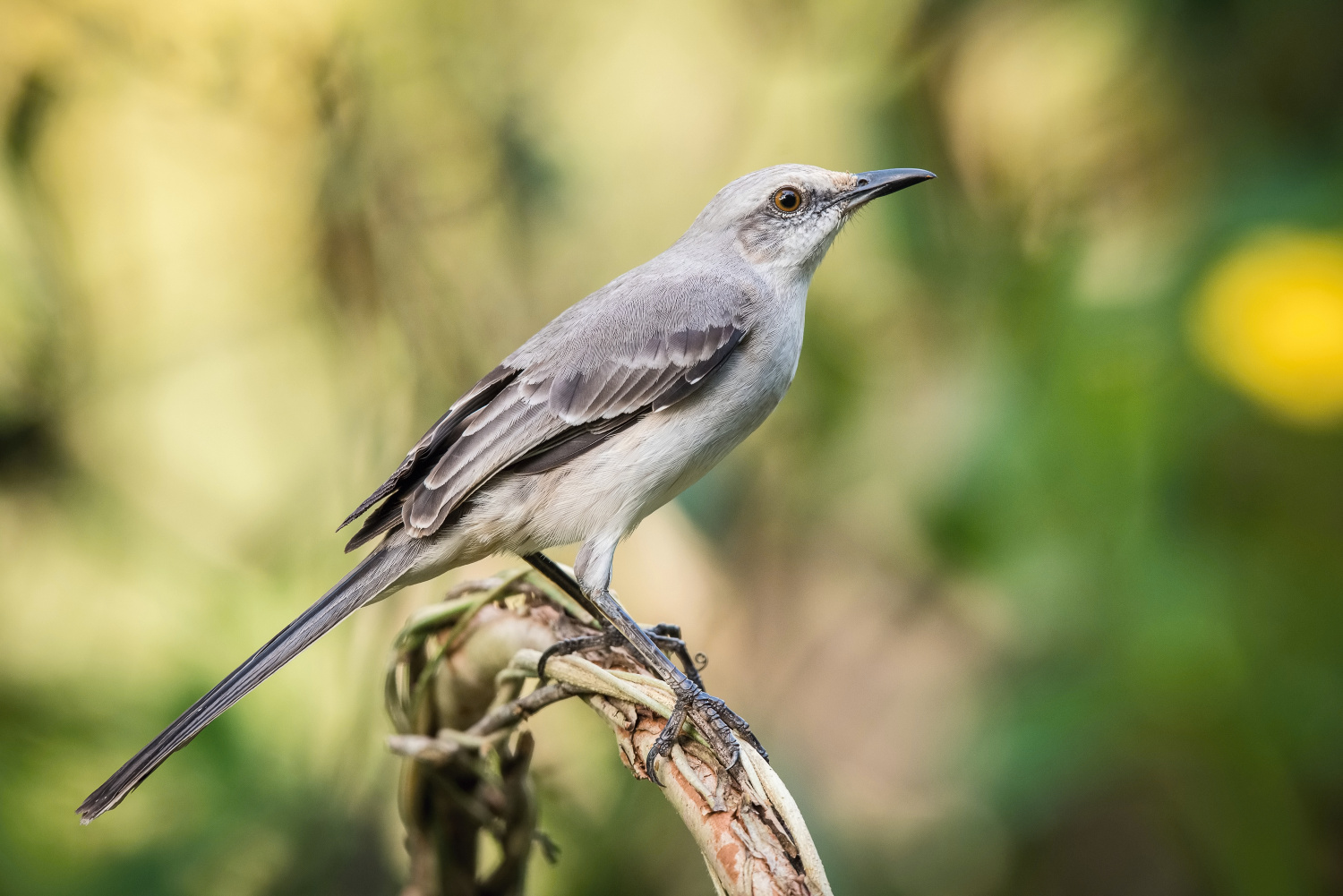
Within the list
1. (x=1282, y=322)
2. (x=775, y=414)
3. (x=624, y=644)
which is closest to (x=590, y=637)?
(x=624, y=644)

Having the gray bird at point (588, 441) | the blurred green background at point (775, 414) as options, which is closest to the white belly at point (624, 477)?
the gray bird at point (588, 441)

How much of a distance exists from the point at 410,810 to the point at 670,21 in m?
3.70

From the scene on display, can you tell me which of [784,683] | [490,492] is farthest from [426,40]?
[784,683]

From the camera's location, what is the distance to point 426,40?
442 cm

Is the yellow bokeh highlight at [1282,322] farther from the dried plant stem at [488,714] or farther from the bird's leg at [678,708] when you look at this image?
the dried plant stem at [488,714]

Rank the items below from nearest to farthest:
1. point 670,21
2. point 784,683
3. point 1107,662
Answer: point 1107,662, point 784,683, point 670,21

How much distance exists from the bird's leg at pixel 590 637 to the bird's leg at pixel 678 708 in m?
0.03

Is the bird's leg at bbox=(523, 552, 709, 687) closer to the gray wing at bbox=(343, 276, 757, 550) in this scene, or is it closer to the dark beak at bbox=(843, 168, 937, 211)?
the gray wing at bbox=(343, 276, 757, 550)

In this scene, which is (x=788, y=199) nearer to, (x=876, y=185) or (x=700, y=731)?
(x=876, y=185)

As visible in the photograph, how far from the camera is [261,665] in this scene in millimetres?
2318

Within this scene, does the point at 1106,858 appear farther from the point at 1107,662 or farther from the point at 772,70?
the point at 772,70

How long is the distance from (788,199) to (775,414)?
4.16ft

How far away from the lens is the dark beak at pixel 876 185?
118 inches

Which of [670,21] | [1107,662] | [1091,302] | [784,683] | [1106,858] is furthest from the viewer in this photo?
[670,21]
